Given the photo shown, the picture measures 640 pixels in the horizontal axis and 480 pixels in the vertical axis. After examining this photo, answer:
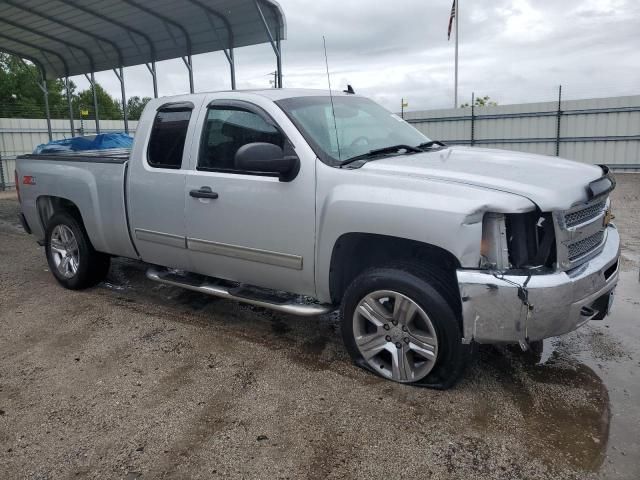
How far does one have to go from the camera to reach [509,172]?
3.28 metres

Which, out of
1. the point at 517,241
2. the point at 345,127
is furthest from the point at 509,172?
the point at 345,127

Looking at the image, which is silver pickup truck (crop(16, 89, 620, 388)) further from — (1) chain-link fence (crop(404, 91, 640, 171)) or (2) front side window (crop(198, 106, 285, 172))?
(1) chain-link fence (crop(404, 91, 640, 171))

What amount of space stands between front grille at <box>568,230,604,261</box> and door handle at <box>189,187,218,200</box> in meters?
2.47

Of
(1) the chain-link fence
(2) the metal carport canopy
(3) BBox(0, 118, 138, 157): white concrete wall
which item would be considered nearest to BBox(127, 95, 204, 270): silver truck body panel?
(2) the metal carport canopy

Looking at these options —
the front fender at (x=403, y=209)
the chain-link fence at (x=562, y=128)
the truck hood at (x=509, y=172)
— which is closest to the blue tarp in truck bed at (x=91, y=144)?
the front fender at (x=403, y=209)

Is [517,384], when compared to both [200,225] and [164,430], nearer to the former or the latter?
[164,430]

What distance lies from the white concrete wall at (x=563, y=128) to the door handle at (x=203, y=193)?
15.7 metres

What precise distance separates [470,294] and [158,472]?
1.87 m

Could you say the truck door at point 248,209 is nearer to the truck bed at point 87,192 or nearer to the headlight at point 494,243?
the truck bed at point 87,192

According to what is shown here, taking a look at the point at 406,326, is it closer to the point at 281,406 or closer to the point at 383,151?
the point at 281,406

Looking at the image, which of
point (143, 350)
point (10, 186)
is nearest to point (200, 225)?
point (143, 350)

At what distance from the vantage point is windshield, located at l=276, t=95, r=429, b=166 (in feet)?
12.5

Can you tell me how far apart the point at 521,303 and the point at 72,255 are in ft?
15.2

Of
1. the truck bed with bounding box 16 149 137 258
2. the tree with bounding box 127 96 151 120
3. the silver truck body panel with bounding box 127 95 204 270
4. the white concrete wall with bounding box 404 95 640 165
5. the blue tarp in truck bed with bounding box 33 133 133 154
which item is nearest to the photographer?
the silver truck body panel with bounding box 127 95 204 270
